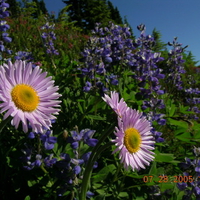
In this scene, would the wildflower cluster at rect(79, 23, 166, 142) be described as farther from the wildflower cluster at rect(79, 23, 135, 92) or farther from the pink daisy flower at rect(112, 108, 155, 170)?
the pink daisy flower at rect(112, 108, 155, 170)

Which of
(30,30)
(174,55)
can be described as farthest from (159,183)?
(30,30)

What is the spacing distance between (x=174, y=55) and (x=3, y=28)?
8.19 ft

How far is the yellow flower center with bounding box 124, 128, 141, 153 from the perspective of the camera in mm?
1018

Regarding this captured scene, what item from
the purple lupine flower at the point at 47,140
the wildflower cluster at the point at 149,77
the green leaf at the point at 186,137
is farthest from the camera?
the wildflower cluster at the point at 149,77

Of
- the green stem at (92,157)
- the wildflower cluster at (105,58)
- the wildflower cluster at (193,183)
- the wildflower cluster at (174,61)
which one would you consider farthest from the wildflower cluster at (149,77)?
the green stem at (92,157)

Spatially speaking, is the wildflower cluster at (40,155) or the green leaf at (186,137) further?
the green leaf at (186,137)

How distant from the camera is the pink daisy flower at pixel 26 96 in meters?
0.94

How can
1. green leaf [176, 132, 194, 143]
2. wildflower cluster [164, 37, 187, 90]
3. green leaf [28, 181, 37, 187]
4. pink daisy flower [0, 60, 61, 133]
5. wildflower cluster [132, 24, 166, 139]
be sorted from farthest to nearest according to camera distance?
wildflower cluster [164, 37, 187, 90]
wildflower cluster [132, 24, 166, 139]
green leaf [176, 132, 194, 143]
green leaf [28, 181, 37, 187]
pink daisy flower [0, 60, 61, 133]

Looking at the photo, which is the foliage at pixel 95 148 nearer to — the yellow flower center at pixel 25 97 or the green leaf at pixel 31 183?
the green leaf at pixel 31 183

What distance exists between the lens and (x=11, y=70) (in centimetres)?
98

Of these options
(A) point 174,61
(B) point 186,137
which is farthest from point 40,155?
(A) point 174,61

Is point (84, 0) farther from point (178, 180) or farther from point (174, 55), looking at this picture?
point (178, 180)
